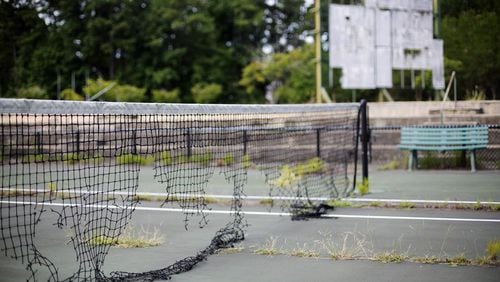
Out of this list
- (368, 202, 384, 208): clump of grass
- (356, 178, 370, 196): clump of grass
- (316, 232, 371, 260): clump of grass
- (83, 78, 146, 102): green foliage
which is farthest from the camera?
(83, 78, 146, 102): green foliage

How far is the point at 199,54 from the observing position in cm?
5072

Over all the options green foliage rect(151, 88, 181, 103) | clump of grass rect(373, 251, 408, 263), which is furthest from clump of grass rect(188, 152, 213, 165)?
green foliage rect(151, 88, 181, 103)

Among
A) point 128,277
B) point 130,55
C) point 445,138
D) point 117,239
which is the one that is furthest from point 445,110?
point 130,55

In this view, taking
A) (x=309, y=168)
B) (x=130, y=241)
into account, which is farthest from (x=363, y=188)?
(x=130, y=241)

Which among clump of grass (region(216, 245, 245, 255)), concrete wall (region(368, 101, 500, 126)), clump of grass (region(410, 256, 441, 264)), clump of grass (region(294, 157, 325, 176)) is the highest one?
concrete wall (region(368, 101, 500, 126))

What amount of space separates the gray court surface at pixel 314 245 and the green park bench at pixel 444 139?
3967mm

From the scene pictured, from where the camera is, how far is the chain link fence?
13.8 meters

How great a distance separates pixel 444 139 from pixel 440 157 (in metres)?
0.99

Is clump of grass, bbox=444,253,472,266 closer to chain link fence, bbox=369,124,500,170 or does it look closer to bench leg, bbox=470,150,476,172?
bench leg, bbox=470,150,476,172

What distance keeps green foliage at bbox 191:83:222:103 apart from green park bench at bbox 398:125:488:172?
108 feet

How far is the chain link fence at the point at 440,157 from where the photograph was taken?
45.3ft

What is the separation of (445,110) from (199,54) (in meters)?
35.9

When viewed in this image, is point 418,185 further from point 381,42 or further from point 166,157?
point 381,42

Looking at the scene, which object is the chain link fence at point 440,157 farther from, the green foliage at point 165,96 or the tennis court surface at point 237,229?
the green foliage at point 165,96
